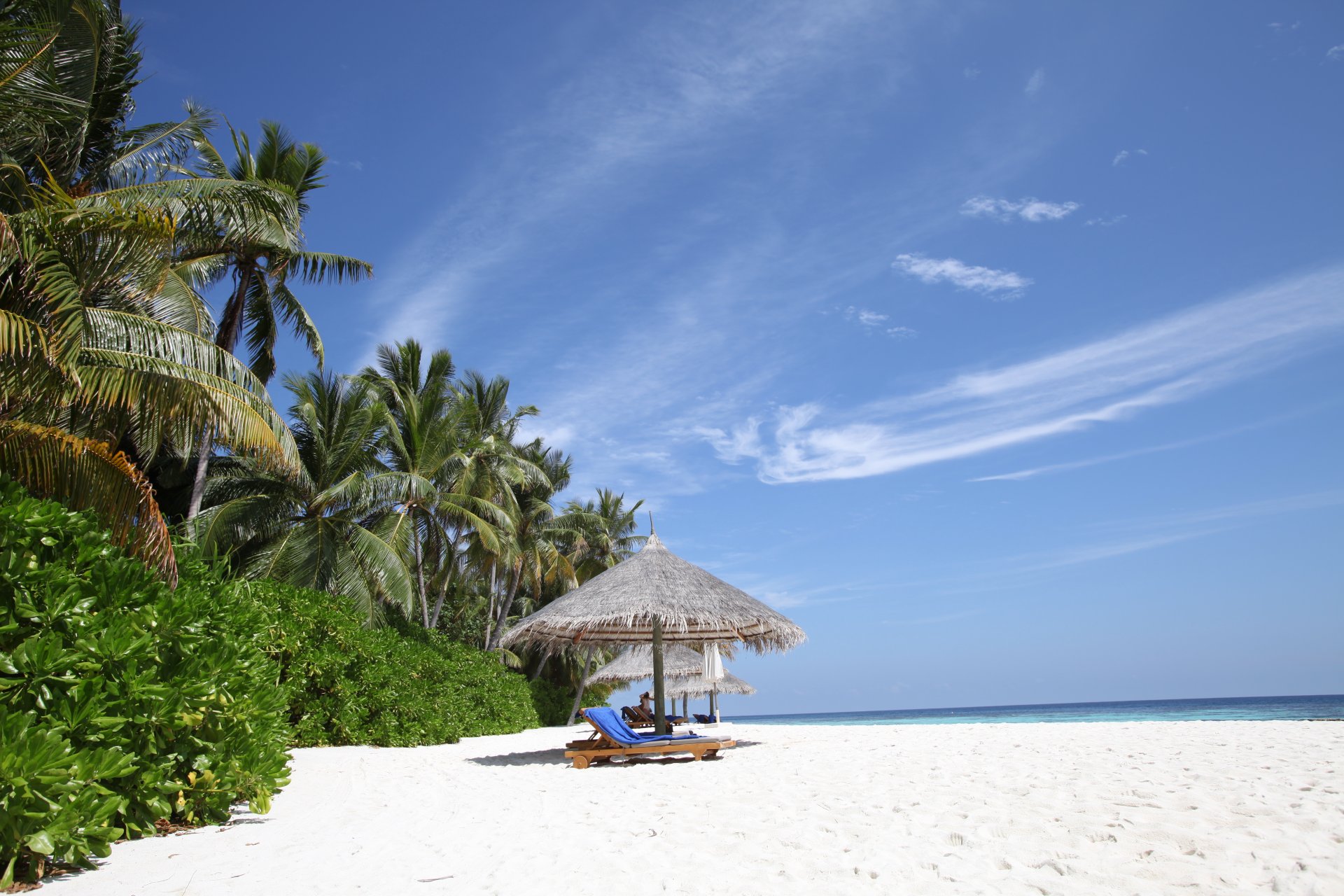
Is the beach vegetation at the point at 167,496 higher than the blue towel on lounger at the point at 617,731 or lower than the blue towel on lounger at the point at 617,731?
higher

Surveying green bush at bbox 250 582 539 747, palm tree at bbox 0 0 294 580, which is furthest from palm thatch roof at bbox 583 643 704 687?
palm tree at bbox 0 0 294 580

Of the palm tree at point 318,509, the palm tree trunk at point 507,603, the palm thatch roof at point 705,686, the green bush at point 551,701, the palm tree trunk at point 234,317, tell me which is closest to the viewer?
the palm tree trunk at point 234,317

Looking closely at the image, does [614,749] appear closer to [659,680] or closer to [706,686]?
[659,680]

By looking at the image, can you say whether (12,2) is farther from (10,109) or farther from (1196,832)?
(1196,832)

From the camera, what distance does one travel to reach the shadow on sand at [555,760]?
9.23m

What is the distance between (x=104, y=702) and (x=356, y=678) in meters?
7.64

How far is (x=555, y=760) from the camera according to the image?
9.77 meters

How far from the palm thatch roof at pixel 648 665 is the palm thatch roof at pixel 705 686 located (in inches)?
44.2

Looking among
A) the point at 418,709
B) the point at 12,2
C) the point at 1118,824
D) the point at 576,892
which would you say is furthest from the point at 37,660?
the point at 418,709

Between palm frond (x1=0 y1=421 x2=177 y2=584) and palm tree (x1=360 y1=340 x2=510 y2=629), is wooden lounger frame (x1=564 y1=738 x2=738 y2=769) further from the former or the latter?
palm tree (x1=360 y1=340 x2=510 y2=629)

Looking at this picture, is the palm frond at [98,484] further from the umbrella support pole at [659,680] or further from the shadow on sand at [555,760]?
the umbrella support pole at [659,680]

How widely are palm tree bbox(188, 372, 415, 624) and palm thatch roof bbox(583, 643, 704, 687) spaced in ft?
26.7

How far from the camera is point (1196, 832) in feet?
12.8

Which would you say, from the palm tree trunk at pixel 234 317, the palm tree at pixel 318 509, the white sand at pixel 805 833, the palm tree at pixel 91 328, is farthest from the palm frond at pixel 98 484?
the palm tree at pixel 318 509
